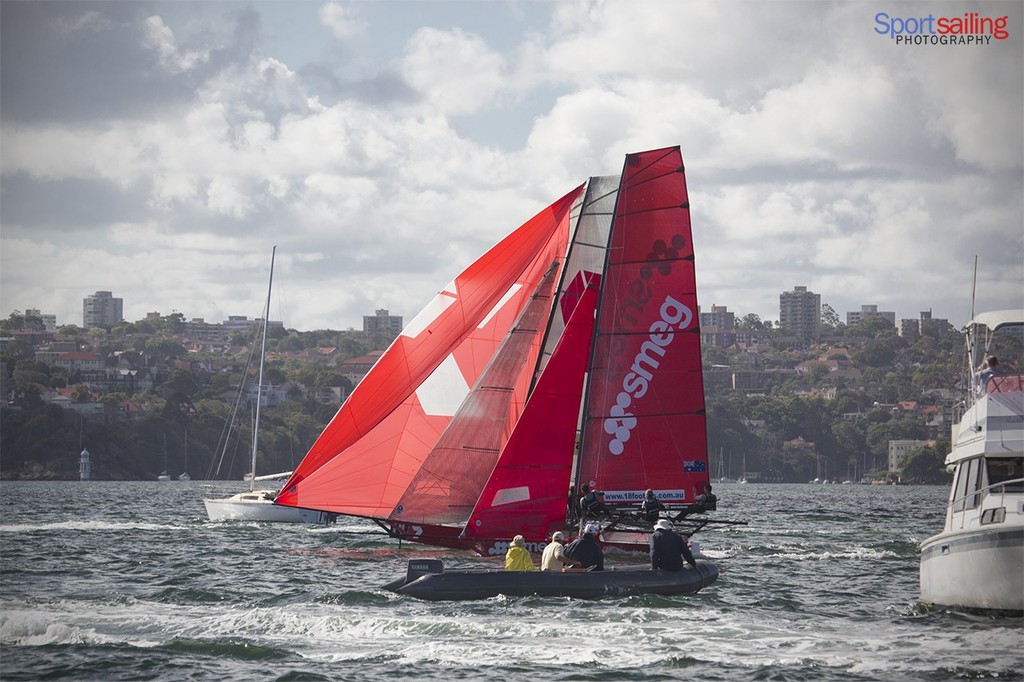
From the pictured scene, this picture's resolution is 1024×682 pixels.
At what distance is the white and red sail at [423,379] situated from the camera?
37656 mm

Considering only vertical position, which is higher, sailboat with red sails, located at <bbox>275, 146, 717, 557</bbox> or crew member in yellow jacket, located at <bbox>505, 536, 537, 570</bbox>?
sailboat with red sails, located at <bbox>275, 146, 717, 557</bbox>

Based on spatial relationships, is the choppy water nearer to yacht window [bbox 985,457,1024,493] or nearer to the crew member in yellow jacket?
the crew member in yellow jacket

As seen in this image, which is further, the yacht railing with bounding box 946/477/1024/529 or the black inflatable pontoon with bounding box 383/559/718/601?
the black inflatable pontoon with bounding box 383/559/718/601

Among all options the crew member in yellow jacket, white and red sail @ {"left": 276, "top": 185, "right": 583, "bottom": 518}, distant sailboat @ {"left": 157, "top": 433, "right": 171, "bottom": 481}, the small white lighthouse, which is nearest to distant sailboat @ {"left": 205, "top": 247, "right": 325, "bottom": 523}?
white and red sail @ {"left": 276, "top": 185, "right": 583, "bottom": 518}

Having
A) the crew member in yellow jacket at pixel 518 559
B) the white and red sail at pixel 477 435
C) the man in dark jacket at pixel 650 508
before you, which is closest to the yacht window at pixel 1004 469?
the crew member in yellow jacket at pixel 518 559

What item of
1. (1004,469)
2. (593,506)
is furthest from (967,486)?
(593,506)

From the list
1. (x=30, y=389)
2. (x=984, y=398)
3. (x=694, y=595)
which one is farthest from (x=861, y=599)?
(x=30, y=389)

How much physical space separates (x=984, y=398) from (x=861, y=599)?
20.3 feet

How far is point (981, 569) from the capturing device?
74.3ft

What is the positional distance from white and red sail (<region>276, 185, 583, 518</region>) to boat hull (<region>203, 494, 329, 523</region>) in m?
15.9

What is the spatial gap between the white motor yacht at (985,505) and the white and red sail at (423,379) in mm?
13794

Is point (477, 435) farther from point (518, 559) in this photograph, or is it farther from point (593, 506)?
point (518, 559)

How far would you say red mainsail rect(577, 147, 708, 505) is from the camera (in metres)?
35.5

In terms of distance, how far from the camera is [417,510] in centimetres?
3588
